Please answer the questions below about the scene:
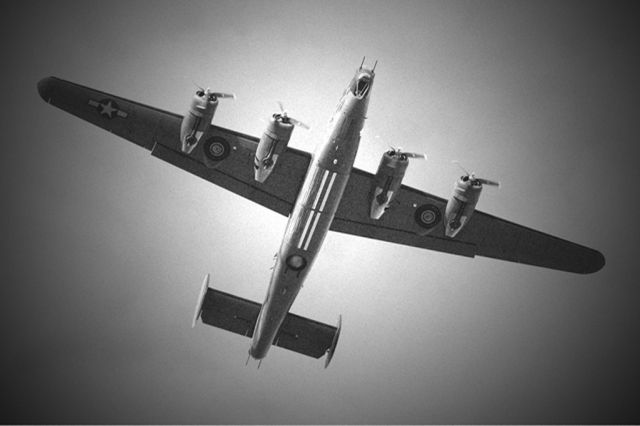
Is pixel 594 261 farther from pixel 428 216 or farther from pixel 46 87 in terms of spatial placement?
pixel 46 87

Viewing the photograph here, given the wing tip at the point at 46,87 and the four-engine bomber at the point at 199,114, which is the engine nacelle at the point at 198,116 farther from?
the wing tip at the point at 46,87

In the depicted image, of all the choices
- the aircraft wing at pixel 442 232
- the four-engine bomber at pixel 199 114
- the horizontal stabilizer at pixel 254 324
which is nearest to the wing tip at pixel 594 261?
the aircraft wing at pixel 442 232

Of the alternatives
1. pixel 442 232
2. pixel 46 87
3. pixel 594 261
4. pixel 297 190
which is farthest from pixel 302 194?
pixel 594 261

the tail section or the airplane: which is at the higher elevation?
the airplane

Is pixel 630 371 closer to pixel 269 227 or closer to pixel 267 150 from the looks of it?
pixel 269 227

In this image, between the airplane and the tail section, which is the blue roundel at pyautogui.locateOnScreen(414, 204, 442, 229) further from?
the tail section

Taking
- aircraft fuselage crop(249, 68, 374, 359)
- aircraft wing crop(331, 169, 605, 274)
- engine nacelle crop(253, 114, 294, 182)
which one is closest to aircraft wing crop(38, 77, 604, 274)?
A: aircraft wing crop(331, 169, 605, 274)
